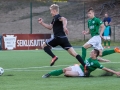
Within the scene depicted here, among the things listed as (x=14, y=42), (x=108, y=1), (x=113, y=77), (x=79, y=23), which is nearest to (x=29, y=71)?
(x=113, y=77)

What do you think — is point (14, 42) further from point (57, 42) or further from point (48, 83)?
point (48, 83)

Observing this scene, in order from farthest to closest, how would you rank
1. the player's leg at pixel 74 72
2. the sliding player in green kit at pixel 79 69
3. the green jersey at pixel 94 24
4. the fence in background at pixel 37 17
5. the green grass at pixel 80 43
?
the fence in background at pixel 37 17, the green grass at pixel 80 43, the green jersey at pixel 94 24, the player's leg at pixel 74 72, the sliding player in green kit at pixel 79 69

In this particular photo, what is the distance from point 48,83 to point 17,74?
9.15 feet

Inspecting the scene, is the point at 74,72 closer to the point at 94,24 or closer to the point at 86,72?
the point at 86,72

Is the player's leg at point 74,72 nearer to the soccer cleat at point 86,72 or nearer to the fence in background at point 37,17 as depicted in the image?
the soccer cleat at point 86,72

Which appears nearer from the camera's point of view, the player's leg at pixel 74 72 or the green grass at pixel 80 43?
the player's leg at pixel 74 72

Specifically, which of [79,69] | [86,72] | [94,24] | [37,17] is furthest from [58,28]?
[37,17]

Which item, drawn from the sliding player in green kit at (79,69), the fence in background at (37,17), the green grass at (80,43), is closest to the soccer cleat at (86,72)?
the sliding player in green kit at (79,69)

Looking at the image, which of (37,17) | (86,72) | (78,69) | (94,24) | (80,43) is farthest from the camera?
(37,17)

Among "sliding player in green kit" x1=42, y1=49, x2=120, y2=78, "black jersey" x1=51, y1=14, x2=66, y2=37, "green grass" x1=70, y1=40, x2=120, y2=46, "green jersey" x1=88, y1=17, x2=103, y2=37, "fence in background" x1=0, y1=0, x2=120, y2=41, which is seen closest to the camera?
"sliding player in green kit" x1=42, y1=49, x2=120, y2=78

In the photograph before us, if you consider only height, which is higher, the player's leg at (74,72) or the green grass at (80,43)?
the player's leg at (74,72)

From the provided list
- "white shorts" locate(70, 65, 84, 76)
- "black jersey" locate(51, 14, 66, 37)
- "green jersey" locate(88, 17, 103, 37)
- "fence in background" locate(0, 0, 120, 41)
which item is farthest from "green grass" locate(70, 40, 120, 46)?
"white shorts" locate(70, 65, 84, 76)

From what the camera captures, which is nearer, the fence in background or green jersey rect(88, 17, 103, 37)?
green jersey rect(88, 17, 103, 37)

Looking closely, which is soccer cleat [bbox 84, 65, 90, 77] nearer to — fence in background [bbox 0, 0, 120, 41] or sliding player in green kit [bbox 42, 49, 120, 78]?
sliding player in green kit [bbox 42, 49, 120, 78]
